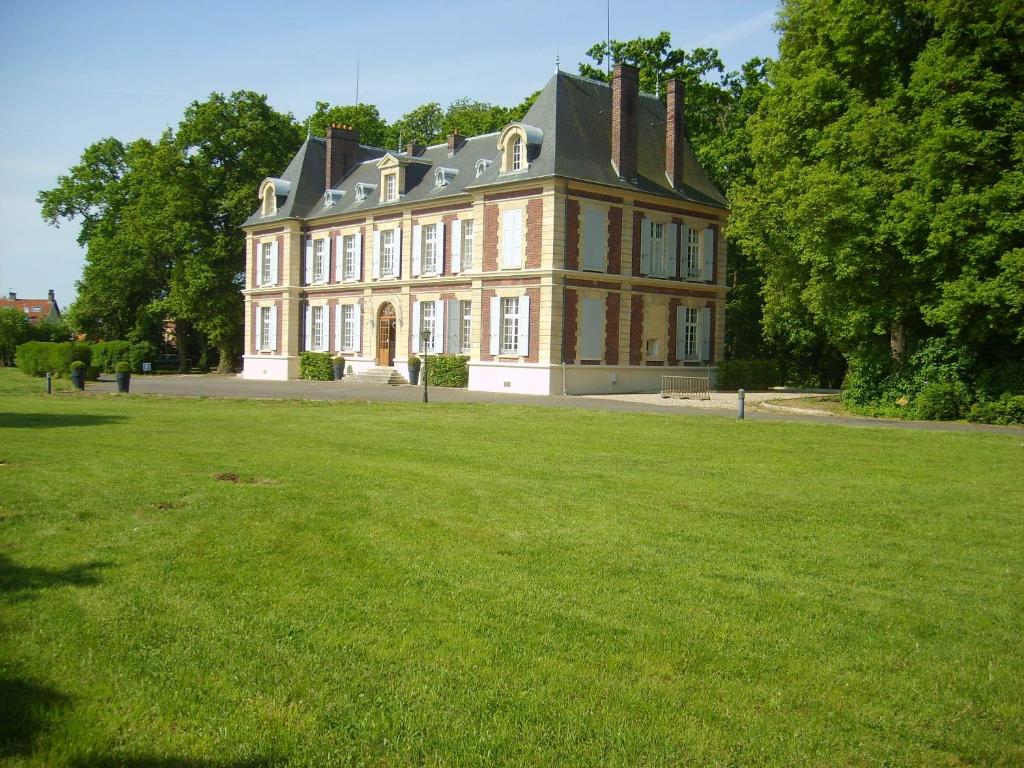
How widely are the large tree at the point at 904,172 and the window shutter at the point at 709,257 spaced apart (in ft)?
27.0

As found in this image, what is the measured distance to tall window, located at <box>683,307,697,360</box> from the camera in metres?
35.2

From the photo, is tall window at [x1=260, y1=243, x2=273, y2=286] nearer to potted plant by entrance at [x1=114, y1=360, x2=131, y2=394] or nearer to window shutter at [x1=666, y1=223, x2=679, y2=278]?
potted plant by entrance at [x1=114, y1=360, x2=131, y2=394]

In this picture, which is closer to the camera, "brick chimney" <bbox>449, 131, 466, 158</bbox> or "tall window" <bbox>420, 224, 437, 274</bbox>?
"tall window" <bbox>420, 224, 437, 274</bbox>

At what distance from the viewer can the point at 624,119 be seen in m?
32.2

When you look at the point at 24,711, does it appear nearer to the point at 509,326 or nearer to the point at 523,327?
the point at 523,327

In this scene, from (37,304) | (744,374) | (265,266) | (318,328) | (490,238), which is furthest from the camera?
(37,304)

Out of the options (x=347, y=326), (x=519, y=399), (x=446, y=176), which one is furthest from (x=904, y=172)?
(x=347, y=326)

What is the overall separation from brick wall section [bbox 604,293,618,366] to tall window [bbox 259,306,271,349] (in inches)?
815

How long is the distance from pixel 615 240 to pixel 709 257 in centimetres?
562

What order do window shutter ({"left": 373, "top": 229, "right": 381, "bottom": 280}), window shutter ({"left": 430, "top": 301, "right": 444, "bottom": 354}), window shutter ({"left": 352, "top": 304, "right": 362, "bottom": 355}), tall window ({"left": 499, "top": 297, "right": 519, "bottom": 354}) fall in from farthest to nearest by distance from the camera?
window shutter ({"left": 352, "top": 304, "right": 362, "bottom": 355}) < window shutter ({"left": 373, "top": 229, "right": 381, "bottom": 280}) < window shutter ({"left": 430, "top": 301, "right": 444, "bottom": 354}) < tall window ({"left": 499, "top": 297, "right": 519, "bottom": 354})

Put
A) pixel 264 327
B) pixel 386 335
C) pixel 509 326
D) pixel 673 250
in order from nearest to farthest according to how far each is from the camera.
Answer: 1. pixel 509 326
2. pixel 673 250
3. pixel 386 335
4. pixel 264 327

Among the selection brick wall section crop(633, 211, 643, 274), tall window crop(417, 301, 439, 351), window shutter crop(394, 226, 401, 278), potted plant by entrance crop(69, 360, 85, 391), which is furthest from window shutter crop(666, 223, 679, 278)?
potted plant by entrance crop(69, 360, 85, 391)

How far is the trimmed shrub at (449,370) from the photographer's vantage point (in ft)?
110

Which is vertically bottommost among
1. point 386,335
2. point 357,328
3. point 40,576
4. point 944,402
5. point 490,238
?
point 40,576
